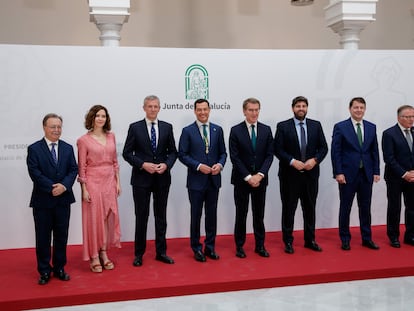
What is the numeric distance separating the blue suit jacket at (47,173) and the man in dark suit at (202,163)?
3.67ft

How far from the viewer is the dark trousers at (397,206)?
17.2ft

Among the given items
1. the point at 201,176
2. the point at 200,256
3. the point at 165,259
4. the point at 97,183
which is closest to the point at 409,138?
the point at 201,176

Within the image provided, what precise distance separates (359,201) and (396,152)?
65cm

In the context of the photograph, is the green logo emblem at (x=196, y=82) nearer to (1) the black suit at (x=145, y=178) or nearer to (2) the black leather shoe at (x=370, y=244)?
(1) the black suit at (x=145, y=178)

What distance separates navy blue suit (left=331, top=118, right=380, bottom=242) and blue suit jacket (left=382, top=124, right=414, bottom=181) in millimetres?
124

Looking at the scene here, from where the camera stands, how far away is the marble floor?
12.8 feet

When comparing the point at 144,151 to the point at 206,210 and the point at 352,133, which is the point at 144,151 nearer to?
the point at 206,210

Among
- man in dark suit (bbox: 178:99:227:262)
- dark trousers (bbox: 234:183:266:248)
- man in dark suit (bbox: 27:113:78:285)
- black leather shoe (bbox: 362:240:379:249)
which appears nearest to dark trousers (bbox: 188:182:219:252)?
man in dark suit (bbox: 178:99:227:262)

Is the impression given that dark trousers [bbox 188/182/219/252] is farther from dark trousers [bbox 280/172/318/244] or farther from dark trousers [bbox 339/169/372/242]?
dark trousers [bbox 339/169/372/242]

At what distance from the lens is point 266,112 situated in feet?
19.4

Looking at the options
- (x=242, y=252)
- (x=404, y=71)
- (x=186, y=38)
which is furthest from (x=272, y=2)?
(x=242, y=252)

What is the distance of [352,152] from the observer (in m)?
5.15

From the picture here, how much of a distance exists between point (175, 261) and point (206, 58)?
2.37m

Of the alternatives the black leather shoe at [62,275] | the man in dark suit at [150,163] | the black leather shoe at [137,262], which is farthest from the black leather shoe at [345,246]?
the black leather shoe at [62,275]
